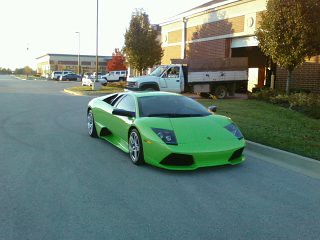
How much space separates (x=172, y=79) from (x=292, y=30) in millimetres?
6805

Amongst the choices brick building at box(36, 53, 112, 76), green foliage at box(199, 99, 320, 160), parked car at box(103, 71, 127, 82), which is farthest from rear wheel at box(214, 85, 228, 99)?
brick building at box(36, 53, 112, 76)

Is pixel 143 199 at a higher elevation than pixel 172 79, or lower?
lower

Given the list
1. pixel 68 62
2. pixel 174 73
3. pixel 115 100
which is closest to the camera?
pixel 115 100

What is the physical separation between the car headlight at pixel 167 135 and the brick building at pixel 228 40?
15.4 metres

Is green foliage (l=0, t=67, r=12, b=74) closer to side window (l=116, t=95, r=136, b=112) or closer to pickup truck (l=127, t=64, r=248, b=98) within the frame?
pickup truck (l=127, t=64, r=248, b=98)

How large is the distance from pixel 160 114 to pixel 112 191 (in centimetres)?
210

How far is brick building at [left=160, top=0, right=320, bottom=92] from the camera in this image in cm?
2155

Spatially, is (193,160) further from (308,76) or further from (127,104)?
(308,76)

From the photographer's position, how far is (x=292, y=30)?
55.4ft

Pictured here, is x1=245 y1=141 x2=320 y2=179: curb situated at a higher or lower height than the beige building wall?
lower

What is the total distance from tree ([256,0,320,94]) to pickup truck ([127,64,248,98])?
409 cm

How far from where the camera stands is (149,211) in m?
4.54

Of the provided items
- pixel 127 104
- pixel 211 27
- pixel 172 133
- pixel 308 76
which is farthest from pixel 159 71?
pixel 172 133

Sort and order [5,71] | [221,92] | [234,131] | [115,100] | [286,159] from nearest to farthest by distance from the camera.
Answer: [234,131]
[286,159]
[115,100]
[221,92]
[5,71]
